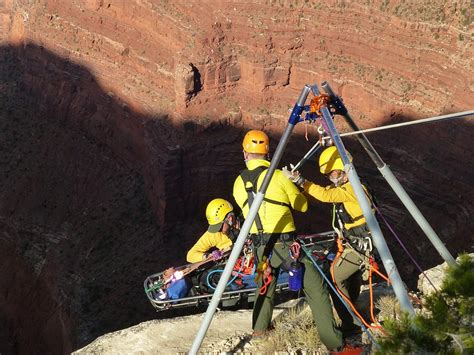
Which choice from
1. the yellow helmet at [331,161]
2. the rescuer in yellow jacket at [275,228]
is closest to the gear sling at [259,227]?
the rescuer in yellow jacket at [275,228]

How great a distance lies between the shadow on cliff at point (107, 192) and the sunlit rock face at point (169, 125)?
0.23 feet

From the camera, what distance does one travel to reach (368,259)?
9422 mm

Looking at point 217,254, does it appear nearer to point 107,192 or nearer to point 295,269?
point 295,269

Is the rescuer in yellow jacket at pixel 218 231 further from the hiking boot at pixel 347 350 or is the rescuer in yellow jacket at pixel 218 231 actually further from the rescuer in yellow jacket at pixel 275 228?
the hiking boot at pixel 347 350

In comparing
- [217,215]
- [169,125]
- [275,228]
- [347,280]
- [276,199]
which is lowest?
[347,280]

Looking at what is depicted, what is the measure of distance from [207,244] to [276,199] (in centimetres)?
356

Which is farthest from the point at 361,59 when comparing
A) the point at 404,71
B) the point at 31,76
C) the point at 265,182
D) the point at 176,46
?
the point at 31,76

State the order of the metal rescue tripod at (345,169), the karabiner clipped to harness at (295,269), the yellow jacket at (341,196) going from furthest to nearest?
the karabiner clipped to harness at (295,269) < the yellow jacket at (341,196) < the metal rescue tripod at (345,169)

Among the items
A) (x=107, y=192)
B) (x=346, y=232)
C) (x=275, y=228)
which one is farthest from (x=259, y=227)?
(x=107, y=192)

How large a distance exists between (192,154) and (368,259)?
17.4 m

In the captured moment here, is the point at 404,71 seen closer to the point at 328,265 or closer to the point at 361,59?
the point at 361,59

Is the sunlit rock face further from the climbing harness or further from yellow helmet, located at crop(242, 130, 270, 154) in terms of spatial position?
yellow helmet, located at crop(242, 130, 270, 154)

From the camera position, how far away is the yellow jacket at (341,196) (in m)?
8.76

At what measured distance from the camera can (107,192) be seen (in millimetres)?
30250
